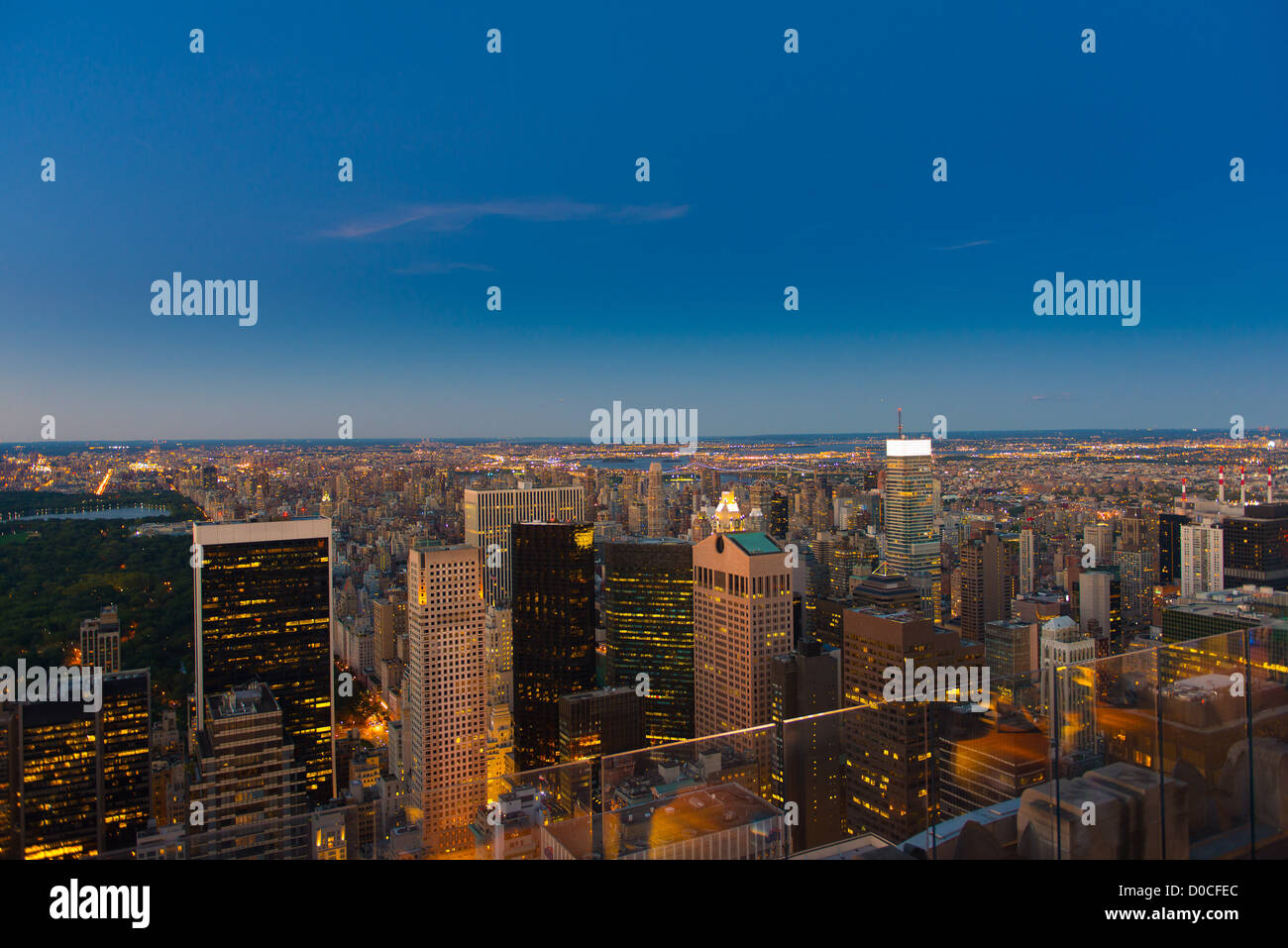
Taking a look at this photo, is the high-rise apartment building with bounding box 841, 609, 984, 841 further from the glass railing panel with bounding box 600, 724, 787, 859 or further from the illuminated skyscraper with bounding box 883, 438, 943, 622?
the illuminated skyscraper with bounding box 883, 438, 943, 622

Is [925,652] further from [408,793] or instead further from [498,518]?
[498,518]

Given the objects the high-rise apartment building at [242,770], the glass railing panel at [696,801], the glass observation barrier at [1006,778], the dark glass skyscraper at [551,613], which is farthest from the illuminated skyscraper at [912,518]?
the glass railing panel at [696,801]

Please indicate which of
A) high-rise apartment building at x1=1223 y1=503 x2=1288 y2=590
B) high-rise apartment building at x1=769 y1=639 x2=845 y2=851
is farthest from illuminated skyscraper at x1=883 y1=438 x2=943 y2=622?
high-rise apartment building at x1=769 y1=639 x2=845 y2=851

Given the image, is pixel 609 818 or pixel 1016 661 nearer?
pixel 609 818

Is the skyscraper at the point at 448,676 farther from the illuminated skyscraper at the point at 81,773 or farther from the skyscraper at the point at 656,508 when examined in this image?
the skyscraper at the point at 656,508

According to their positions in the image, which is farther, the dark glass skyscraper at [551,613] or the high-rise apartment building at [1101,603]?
the dark glass skyscraper at [551,613]
